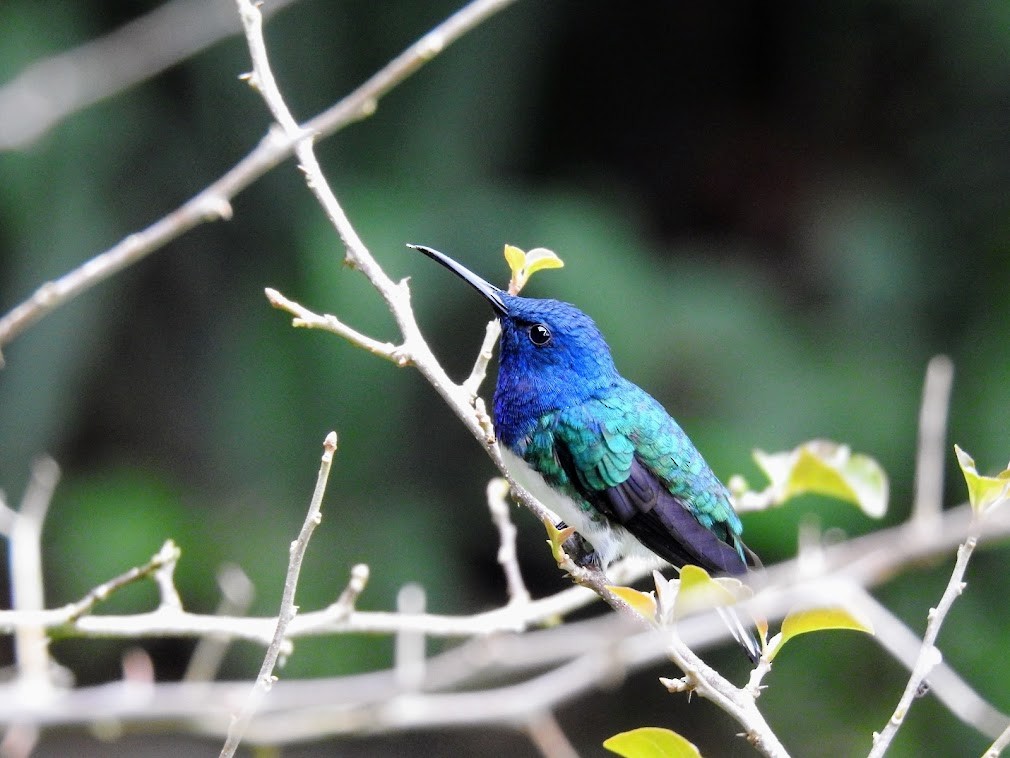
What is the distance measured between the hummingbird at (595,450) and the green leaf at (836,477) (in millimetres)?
270

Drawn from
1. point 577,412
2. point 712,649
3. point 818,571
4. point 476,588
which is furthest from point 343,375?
point 818,571

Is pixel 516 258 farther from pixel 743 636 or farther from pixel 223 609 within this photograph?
pixel 223 609

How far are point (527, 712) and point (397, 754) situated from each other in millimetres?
3531

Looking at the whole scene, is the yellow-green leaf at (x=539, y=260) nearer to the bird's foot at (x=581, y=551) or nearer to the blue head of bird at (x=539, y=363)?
the blue head of bird at (x=539, y=363)

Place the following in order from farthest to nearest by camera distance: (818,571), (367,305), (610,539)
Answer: (367,305), (610,539), (818,571)

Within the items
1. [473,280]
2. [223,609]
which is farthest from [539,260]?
[223,609]

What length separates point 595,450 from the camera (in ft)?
7.89

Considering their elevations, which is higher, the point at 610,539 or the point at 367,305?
the point at 367,305

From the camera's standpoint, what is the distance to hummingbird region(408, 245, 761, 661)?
2.35 metres

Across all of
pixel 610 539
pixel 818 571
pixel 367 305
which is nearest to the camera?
pixel 818 571

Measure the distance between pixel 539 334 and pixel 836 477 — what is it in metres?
0.86

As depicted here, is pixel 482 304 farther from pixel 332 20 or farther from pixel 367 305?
pixel 332 20

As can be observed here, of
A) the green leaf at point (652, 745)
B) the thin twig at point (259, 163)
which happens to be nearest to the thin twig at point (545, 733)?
the green leaf at point (652, 745)

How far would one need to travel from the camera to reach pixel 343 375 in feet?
14.4
